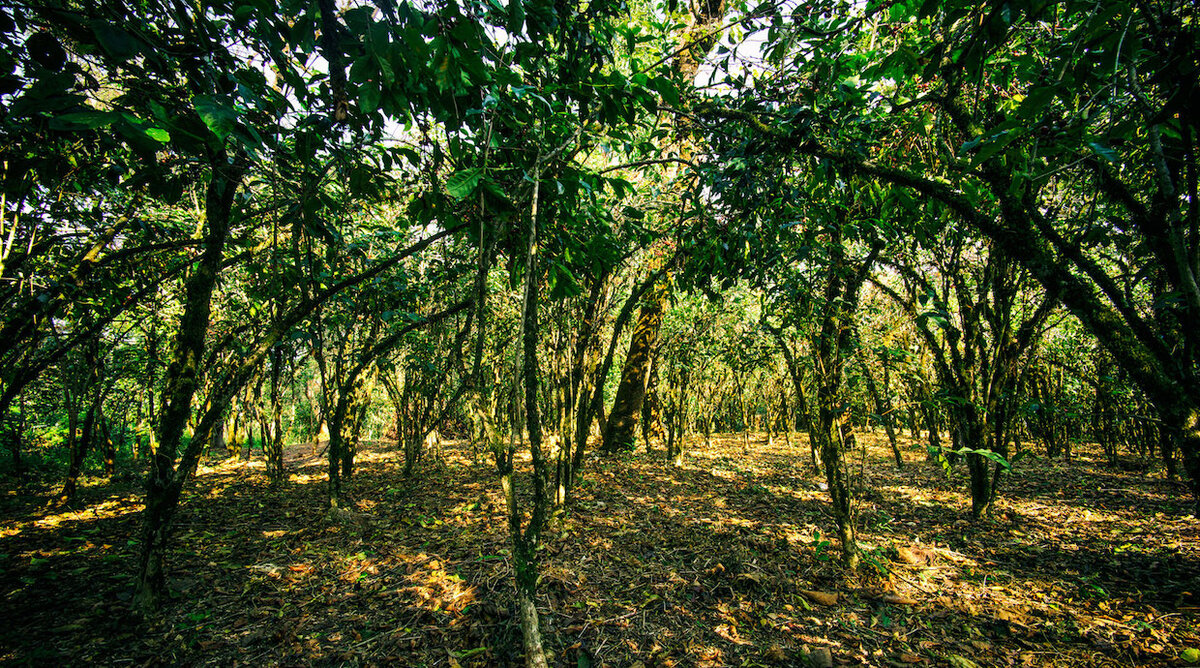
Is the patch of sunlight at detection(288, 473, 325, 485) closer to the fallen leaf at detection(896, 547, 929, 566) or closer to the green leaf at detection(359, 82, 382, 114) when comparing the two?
the green leaf at detection(359, 82, 382, 114)

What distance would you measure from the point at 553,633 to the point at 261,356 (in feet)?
9.18

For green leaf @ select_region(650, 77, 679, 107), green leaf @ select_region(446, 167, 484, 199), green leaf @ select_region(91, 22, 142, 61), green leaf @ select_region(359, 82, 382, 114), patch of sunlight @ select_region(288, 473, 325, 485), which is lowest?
patch of sunlight @ select_region(288, 473, 325, 485)

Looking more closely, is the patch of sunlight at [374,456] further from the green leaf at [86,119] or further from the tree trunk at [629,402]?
the green leaf at [86,119]

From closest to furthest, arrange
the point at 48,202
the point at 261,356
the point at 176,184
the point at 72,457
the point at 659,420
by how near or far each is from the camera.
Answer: the point at 176,184
the point at 261,356
the point at 48,202
the point at 72,457
the point at 659,420

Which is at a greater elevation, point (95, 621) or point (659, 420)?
point (659, 420)

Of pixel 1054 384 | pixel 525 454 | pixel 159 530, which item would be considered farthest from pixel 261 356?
pixel 1054 384

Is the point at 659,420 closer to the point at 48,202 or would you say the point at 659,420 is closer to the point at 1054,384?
the point at 1054,384

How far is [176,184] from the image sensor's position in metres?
1.87

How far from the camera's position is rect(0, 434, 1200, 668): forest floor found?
8.70ft

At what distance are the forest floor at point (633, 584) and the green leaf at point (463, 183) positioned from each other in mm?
2550

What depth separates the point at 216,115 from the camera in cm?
119

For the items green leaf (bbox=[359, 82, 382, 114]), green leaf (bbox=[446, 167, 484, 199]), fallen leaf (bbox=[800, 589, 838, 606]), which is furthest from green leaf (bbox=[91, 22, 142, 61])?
fallen leaf (bbox=[800, 589, 838, 606])

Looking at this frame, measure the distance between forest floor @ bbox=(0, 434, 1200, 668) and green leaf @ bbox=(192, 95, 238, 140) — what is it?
277cm

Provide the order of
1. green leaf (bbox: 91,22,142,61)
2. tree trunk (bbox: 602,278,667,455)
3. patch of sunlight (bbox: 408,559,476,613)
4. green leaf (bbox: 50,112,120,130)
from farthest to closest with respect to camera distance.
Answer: tree trunk (bbox: 602,278,667,455) → patch of sunlight (bbox: 408,559,476,613) → green leaf (bbox: 91,22,142,61) → green leaf (bbox: 50,112,120,130)
